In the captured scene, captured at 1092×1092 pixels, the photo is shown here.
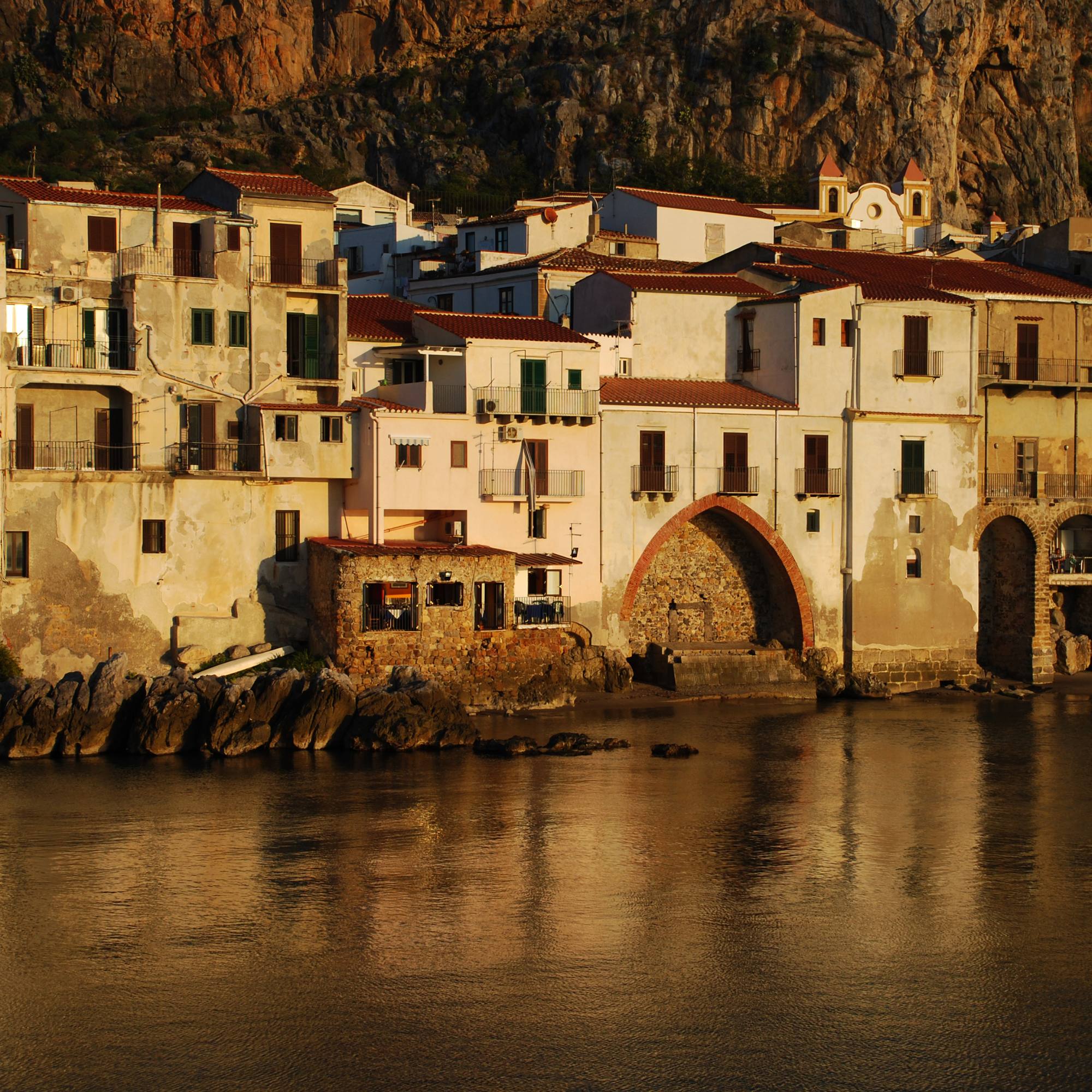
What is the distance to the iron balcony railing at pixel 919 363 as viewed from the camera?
173ft

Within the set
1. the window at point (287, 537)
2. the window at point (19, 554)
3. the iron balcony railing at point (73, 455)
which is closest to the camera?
the window at point (19, 554)

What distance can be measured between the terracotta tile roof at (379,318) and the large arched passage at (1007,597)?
1900 cm

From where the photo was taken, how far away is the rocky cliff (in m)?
106

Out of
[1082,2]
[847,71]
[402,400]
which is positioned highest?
[1082,2]

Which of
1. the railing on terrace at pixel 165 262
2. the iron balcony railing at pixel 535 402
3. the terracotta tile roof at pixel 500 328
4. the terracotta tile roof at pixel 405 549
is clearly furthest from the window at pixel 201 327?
the iron balcony railing at pixel 535 402

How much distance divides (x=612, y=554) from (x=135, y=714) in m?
14.4

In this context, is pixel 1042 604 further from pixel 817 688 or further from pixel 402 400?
pixel 402 400

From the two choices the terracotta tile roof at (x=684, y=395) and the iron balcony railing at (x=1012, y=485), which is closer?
the terracotta tile roof at (x=684, y=395)

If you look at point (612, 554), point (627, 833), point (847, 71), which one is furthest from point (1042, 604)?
point (847, 71)

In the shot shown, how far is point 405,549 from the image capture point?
149ft

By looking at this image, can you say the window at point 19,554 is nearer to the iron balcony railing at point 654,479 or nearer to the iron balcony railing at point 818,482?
the iron balcony railing at point 654,479

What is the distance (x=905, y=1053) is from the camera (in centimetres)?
2209

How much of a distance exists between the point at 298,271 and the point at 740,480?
44.8 ft

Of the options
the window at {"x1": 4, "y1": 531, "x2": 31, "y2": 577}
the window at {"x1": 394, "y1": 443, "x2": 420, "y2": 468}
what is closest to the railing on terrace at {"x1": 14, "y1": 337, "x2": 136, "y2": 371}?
the window at {"x1": 4, "y1": 531, "x2": 31, "y2": 577}
